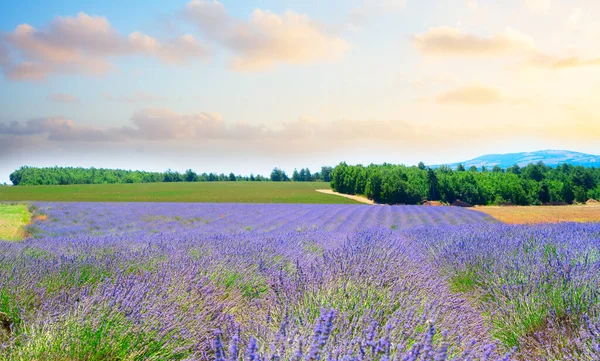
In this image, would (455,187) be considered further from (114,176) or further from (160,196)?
(114,176)

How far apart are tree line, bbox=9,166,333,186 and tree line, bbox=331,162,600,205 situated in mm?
28635

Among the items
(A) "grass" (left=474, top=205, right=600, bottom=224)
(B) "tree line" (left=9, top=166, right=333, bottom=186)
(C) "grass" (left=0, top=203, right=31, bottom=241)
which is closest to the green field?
(C) "grass" (left=0, top=203, right=31, bottom=241)

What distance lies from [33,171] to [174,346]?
281ft

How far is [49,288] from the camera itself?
137 inches

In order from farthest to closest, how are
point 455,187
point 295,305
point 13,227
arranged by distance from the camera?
point 455,187 < point 13,227 < point 295,305

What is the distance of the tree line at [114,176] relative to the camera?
7119 centimetres

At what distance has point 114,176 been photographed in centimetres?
8006

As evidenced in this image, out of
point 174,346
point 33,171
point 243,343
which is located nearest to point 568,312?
point 243,343

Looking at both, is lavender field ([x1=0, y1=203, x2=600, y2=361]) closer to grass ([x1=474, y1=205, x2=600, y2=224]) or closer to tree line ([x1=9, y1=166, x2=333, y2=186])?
grass ([x1=474, y1=205, x2=600, y2=224])

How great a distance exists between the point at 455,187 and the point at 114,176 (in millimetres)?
61415

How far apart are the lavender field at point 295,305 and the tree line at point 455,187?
38.2 metres

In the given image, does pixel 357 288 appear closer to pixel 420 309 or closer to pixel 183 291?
pixel 420 309

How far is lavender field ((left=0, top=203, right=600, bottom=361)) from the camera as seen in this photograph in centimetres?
213

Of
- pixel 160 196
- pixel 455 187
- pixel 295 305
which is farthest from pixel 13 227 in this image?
pixel 455 187
